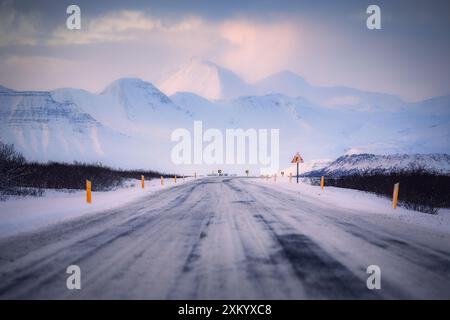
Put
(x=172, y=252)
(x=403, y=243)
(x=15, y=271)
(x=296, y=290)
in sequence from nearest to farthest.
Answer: (x=296, y=290), (x=15, y=271), (x=172, y=252), (x=403, y=243)

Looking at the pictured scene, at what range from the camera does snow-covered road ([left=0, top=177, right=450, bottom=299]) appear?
3828mm

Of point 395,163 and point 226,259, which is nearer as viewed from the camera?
point 226,259

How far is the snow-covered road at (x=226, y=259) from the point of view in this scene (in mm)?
3828

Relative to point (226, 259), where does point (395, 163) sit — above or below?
above

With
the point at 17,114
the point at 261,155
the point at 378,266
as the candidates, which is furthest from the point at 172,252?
the point at 17,114

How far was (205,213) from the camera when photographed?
10266mm

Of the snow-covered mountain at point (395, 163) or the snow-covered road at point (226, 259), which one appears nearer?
the snow-covered road at point (226, 259)

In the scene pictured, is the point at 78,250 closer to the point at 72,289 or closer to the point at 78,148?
the point at 72,289

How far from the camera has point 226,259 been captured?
5.03m

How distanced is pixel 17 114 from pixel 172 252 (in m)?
219

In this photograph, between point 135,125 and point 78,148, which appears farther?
point 135,125

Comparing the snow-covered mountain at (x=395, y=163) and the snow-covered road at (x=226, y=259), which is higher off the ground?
the snow-covered mountain at (x=395, y=163)

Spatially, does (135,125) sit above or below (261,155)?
above
